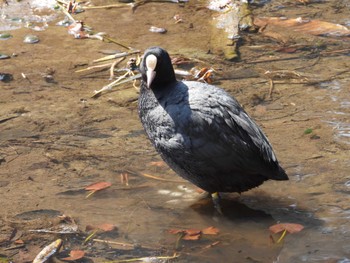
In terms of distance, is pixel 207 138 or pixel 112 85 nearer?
pixel 207 138

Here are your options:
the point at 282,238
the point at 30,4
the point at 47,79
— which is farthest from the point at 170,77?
the point at 30,4

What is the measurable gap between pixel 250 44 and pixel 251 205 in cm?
276

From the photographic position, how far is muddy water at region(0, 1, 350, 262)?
4320 millimetres

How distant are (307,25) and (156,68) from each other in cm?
326

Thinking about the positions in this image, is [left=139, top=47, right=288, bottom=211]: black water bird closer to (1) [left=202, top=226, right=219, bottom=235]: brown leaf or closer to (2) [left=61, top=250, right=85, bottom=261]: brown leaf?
(1) [left=202, top=226, right=219, bottom=235]: brown leaf

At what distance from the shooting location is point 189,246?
4.29 m

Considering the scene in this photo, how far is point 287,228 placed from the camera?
442cm

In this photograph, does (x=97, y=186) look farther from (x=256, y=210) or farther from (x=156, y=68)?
(x=256, y=210)

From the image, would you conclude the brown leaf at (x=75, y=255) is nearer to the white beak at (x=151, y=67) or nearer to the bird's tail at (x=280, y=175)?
the white beak at (x=151, y=67)

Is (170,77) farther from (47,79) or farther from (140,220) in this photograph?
(47,79)

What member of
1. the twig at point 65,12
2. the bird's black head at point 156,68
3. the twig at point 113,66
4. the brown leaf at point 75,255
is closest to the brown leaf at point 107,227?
the brown leaf at point 75,255

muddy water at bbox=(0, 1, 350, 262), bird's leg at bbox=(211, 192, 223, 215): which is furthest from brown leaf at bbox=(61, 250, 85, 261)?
bird's leg at bbox=(211, 192, 223, 215)

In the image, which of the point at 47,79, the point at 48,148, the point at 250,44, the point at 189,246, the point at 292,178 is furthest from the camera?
the point at 250,44

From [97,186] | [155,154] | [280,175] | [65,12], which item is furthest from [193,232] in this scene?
A: [65,12]
